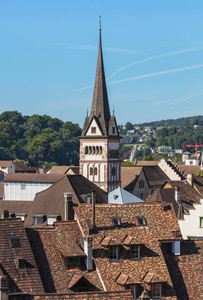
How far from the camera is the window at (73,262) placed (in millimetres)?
40406

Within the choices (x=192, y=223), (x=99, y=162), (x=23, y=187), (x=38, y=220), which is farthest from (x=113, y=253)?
(x=99, y=162)

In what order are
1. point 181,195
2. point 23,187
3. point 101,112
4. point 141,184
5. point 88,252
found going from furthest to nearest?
1. point 141,184
2. point 101,112
3. point 23,187
4. point 181,195
5. point 88,252

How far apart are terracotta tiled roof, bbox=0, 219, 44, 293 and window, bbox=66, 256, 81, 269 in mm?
2236

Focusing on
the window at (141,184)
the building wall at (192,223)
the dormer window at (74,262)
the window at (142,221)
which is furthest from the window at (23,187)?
the dormer window at (74,262)

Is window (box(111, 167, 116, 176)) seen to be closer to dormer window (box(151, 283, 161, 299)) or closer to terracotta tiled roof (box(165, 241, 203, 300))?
terracotta tiled roof (box(165, 241, 203, 300))

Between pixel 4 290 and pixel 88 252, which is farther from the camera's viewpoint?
pixel 88 252

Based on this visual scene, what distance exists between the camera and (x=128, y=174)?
420ft

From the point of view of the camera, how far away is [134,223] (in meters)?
43.7

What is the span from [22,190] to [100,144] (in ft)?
67.7

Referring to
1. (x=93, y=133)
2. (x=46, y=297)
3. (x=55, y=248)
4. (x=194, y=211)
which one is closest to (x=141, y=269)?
(x=55, y=248)

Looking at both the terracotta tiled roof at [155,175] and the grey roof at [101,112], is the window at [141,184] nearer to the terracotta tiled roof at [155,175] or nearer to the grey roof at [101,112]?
the terracotta tiled roof at [155,175]

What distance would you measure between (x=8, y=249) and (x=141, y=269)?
306 inches

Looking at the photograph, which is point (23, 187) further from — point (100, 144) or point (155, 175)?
point (155, 175)

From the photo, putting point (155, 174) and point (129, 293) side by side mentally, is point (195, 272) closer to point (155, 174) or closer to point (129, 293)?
point (129, 293)
